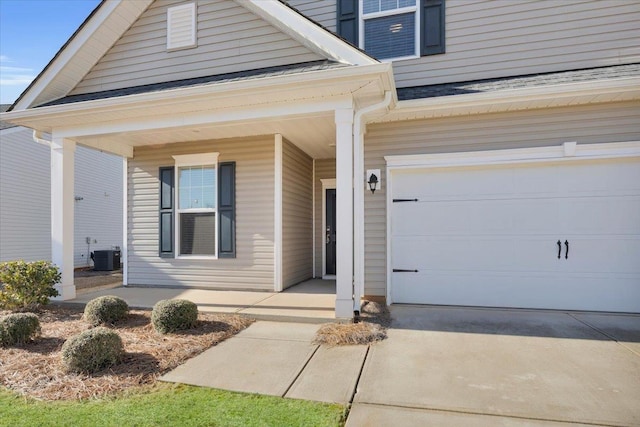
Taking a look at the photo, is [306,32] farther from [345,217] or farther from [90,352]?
[90,352]

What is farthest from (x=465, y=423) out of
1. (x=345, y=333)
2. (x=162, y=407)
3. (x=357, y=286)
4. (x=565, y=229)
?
(x=565, y=229)

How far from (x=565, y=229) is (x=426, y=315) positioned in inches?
93.2

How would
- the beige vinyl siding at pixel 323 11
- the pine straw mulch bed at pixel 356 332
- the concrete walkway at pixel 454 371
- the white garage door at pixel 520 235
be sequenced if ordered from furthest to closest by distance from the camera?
the beige vinyl siding at pixel 323 11
the white garage door at pixel 520 235
the pine straw mulch bed at pixel 356 332
the concrete walkway at pixel 454 371

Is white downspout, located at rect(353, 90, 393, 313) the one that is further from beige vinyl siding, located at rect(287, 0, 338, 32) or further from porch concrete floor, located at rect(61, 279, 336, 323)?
beige vinyl siding, located at rect(287, 0, 338, 32)

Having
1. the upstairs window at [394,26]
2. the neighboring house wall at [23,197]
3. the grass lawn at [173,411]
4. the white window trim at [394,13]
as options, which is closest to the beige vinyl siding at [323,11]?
the upstairs window at [394,26]

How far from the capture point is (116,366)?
327 centimetres

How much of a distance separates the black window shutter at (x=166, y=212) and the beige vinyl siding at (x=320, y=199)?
308cm

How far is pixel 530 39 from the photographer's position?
5.48 meters

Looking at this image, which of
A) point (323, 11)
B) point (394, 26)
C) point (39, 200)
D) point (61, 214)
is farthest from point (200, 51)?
point (39, 200)

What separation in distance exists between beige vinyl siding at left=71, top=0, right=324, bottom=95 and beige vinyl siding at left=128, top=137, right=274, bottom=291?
4.88 ft

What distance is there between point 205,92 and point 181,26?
196 cm

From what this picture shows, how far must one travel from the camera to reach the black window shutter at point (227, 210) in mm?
6766

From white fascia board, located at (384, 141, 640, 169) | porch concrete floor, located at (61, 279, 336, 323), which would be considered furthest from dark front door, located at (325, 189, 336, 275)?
white fascia board, located at (384, 141, 640, 169)

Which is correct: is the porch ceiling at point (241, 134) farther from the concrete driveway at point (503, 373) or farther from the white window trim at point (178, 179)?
the concrete driveway at point (503, 373)
